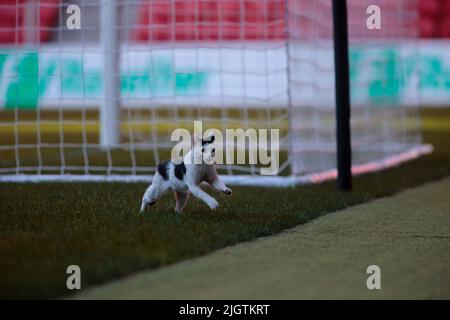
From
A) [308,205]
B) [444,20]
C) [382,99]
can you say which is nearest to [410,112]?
[382,99]

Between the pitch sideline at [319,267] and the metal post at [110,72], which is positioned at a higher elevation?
the metal post at [110,72]

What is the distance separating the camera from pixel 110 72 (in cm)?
841

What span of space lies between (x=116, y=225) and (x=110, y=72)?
4.04 m

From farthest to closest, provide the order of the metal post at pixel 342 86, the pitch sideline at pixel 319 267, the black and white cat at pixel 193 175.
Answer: the metal post at pixel 342 86 → the black and white cat at pixel 193 175 → the pitch sideline at pixel 319 267

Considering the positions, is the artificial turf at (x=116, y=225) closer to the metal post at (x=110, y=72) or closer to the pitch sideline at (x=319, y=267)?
the pitch sideline at (x=319, y=267)

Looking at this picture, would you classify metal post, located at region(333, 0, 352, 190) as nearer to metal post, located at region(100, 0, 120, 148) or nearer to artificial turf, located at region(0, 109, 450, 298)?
artificial turf, located at region(0, 109, 450, 298)

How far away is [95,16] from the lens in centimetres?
1838

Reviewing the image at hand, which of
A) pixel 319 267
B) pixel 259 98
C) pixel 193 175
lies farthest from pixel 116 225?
pixel 259 98

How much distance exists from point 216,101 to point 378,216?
878 centimetres

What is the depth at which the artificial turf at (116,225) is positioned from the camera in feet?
11.6

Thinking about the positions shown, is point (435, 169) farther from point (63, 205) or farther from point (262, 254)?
point (262, 254)

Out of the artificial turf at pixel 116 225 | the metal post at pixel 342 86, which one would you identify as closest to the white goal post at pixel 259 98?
the metal post at pixel 342 86

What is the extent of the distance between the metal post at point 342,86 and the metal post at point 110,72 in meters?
2.54

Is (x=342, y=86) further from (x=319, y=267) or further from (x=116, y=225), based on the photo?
(x=319, y=267)
